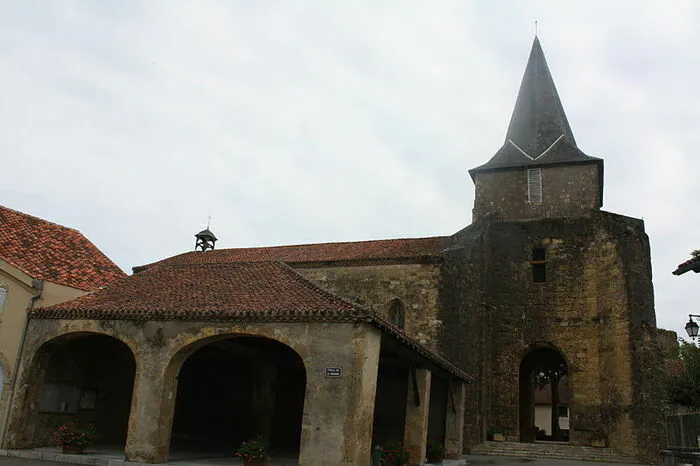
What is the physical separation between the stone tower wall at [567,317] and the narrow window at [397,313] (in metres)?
1.93

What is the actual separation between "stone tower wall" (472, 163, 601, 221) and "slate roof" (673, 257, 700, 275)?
17.5 m

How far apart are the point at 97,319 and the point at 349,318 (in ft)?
23.2

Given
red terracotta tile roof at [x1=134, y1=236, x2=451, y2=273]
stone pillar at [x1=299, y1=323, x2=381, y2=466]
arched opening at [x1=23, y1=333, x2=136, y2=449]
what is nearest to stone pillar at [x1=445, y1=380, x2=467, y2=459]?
red terracotta tile roof at [x1=134, y1=236, x2=451, y2=273]

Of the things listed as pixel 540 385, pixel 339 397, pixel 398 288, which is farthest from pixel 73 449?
pixel 540 385

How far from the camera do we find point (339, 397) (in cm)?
1235

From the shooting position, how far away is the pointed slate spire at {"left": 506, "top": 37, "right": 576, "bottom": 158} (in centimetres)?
2983

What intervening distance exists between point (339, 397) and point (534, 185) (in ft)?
63.7

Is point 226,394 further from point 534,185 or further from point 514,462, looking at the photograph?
point 534,185

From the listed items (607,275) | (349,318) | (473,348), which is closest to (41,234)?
(349,318)

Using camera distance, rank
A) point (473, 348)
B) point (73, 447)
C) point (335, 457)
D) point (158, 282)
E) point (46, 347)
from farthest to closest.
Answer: point (473, 348) < point (158, 282) < point (46, 347) < point (73, 447) < point (335, 457)

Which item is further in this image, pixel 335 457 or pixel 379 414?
pixel 379 414

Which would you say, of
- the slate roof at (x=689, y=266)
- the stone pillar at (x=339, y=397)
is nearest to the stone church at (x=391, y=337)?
the stone pillar at (x=339, y=397)

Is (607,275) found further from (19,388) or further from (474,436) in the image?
(19,388)

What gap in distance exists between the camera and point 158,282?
1681cm
